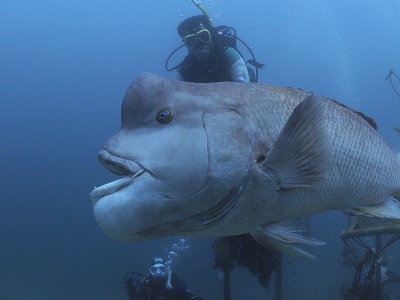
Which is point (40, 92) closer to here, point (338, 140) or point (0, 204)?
point (0, 204)

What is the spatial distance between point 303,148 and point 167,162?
591 mm

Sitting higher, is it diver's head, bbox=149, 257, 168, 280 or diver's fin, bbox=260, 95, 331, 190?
diver's fin, bbox=260, 95, 331, 190

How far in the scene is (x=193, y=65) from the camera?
670 centimetres

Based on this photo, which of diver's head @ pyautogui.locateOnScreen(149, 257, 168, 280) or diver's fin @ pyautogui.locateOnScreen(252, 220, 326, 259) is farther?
diver's head @ pyautogui.locateOnScreen(149, 257, 168, 280)

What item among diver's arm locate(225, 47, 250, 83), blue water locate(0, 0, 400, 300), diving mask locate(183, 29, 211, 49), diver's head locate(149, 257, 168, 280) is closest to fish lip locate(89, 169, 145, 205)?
diver's arm locate(225, 47, 250, 83)

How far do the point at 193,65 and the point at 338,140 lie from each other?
458cm

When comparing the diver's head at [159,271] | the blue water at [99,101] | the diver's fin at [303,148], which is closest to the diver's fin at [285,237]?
the diver's fin at [303,148]

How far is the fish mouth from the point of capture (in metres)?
1.96

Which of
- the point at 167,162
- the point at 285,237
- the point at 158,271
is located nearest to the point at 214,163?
the point at 167,162

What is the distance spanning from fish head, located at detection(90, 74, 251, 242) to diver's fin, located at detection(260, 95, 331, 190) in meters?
0.16

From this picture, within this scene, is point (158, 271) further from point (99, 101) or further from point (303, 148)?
point (99, 101)

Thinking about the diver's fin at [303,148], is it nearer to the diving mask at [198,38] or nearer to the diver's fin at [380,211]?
the diver's fin at [380,211]

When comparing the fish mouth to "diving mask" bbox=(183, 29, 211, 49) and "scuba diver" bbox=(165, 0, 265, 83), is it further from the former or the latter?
"diving mask" bbox=(183, 29, 211, 49)

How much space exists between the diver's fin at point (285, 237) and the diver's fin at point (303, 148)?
0.33 m
